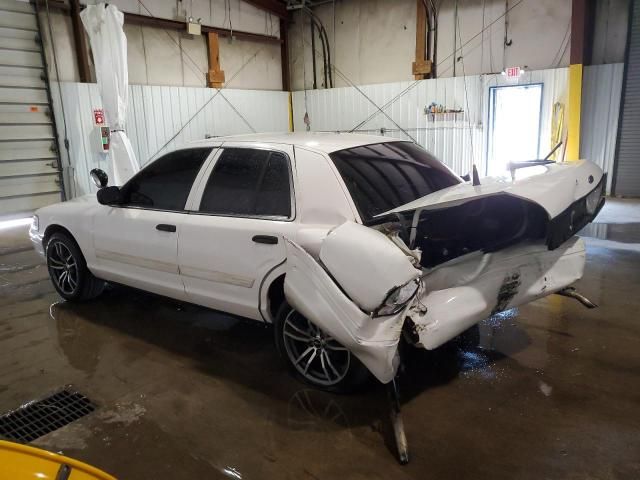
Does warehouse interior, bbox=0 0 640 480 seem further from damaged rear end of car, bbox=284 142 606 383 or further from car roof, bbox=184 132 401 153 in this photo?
damaged rear end of car, bbox=284 142 606 383

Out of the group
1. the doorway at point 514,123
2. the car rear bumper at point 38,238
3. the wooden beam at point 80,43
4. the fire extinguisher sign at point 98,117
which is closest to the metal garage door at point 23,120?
the wooden beam at point 80,43

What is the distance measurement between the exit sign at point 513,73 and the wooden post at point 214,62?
6.27 meters

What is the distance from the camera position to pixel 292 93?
13422mm

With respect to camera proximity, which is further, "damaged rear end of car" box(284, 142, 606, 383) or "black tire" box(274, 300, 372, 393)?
"black tire" box(274, 300, 372, 393)

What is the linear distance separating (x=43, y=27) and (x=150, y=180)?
23.1 ft

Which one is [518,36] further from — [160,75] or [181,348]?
[181,348]

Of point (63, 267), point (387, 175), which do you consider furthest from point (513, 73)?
point (63, 267)

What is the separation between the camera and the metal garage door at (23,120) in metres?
8.83

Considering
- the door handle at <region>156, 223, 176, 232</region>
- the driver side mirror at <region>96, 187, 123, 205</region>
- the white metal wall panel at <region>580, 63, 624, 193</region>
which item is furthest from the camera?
the white metal wall panel at <region>580, 63, 624, 193</region>

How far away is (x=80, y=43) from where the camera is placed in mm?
9312

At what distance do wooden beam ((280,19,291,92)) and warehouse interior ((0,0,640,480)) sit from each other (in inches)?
2.1

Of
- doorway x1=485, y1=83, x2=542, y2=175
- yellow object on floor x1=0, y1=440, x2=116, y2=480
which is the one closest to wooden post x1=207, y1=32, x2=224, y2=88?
doorway x1=485, y1=83, x2=542, y2=175

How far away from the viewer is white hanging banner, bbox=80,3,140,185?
841 cm

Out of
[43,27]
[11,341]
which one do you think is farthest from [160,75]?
[11,341]
